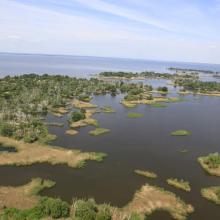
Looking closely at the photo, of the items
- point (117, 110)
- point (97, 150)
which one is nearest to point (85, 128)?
point (97, 150)

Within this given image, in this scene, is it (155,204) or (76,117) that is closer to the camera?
(155,204)

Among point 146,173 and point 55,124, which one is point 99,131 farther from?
point 146,173

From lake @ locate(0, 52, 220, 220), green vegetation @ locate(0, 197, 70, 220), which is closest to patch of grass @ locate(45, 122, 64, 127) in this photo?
lake @ locate(0, 52, 220, 220)

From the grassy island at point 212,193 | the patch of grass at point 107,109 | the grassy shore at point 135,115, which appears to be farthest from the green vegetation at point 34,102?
the grassy island at point 212,193

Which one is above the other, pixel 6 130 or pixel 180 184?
pixel 6 130

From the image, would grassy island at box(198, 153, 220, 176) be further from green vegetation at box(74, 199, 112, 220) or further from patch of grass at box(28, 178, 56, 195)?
patch of grass at box(28, 178, 56, 195)

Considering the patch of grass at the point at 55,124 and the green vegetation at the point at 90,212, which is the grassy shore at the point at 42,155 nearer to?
the green vegetation at the point at 90,212

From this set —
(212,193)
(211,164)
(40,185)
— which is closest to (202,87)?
(211,164)
